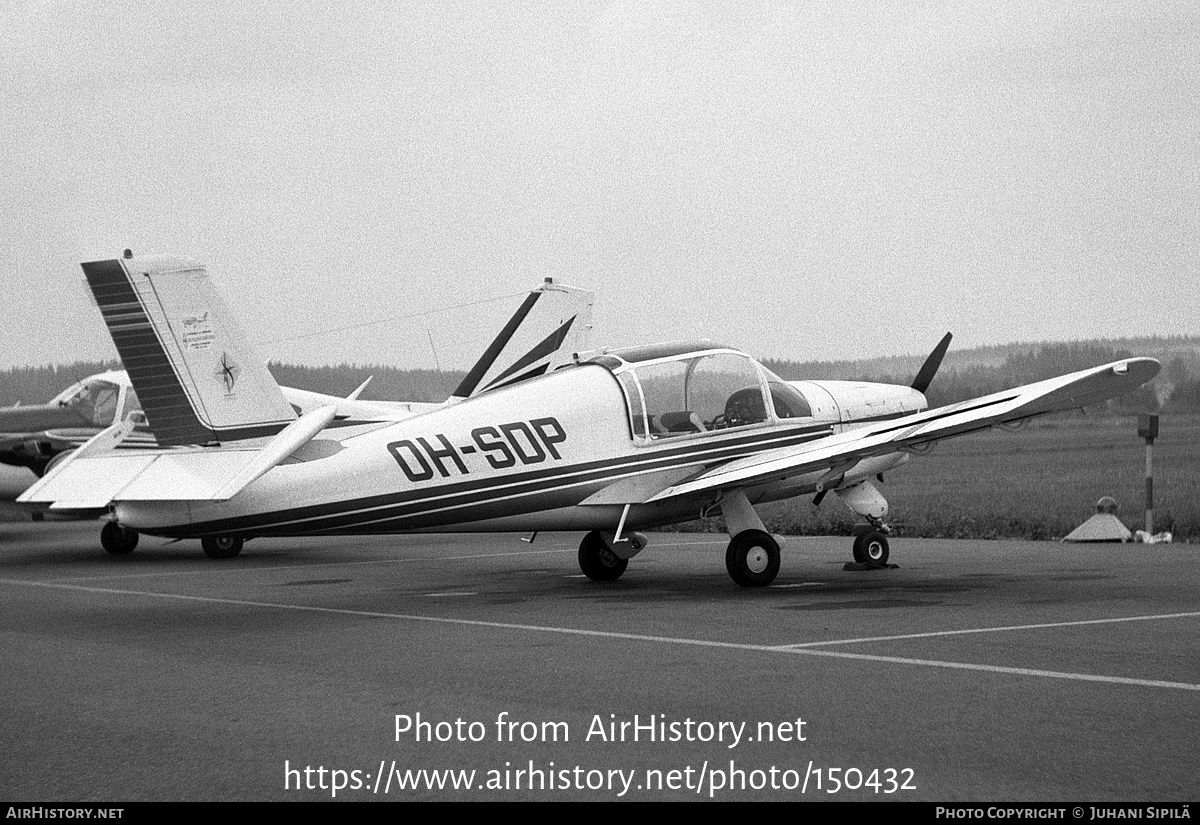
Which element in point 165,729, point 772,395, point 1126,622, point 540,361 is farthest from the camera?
point 540,361

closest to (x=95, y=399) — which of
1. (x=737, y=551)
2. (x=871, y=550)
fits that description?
(x=737, y=551)

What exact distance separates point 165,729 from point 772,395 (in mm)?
8805

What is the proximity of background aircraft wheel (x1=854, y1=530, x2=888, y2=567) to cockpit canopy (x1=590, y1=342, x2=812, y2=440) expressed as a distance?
1.71m

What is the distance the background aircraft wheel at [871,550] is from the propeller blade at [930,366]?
87.2 inches

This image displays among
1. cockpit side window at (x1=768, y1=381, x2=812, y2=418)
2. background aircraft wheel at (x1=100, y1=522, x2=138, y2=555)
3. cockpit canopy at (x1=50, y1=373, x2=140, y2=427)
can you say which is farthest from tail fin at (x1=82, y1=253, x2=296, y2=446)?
cockpit canopy at (x1=50, y1=373, x2=140, y2=427)

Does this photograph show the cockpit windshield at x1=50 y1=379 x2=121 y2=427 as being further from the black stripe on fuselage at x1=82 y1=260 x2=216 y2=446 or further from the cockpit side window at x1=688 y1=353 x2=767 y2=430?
the cockpit side window at x1=688 y1=353 x2=767 y2=430

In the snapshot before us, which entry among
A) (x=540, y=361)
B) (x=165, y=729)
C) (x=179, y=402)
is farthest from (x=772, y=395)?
(x=540, y=361)

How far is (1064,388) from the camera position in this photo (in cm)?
1204

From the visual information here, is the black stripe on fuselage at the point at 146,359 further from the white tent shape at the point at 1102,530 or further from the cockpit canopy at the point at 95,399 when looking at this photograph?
the white tent shape at the point at 1102,530

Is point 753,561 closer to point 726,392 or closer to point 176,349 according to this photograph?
point 726,392

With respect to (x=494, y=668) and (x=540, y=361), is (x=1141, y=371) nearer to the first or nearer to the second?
(x=494, y=668)

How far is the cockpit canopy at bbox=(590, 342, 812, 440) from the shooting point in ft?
44.0

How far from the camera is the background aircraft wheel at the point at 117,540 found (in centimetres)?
2048

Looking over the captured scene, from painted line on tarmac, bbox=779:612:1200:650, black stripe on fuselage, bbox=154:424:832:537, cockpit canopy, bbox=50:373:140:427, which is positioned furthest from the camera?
cockpit canopy, bbox=50:373:140:427
